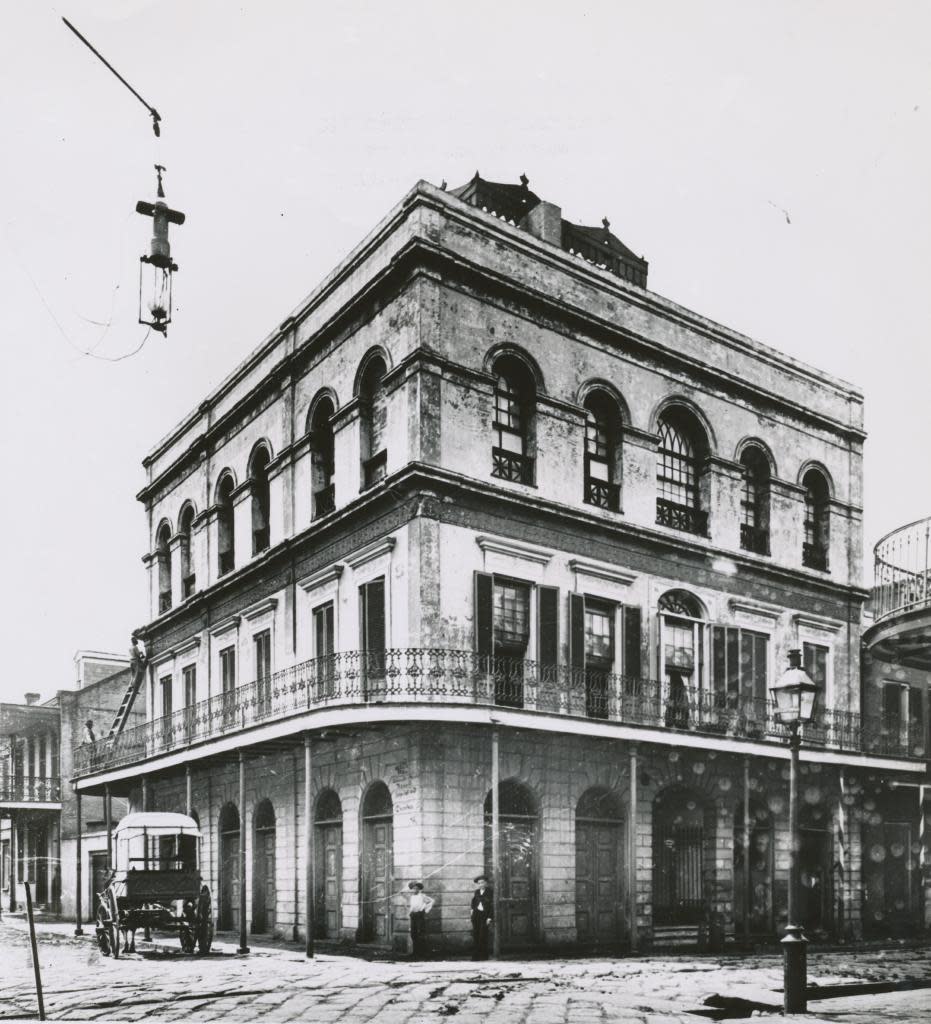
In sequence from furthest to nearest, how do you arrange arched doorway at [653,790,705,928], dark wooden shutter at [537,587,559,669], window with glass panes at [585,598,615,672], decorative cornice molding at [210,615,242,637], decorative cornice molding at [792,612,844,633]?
decorative cornice molding at [210,615,242,637] → decorative cornice molding at [792,612,844,633] → arched doorway at [653,790,705,928] → window with glass panes at [585,598,615,672] → dark wooden shutter at [537,587,559,669]

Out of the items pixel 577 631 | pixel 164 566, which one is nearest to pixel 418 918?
pixel 577 631

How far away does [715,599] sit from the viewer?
22156mm

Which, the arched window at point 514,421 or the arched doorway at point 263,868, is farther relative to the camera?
the arched doorway at point 263,868

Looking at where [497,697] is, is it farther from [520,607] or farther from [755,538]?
[755,538]

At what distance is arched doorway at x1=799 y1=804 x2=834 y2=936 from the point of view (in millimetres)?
22750

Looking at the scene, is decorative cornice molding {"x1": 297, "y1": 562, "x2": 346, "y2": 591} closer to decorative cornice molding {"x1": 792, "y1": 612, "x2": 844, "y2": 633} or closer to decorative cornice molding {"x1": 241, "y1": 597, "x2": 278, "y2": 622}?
decorative cornice molding {"x1": 241, "y1": 597, "x2": 278, "y2": 622}

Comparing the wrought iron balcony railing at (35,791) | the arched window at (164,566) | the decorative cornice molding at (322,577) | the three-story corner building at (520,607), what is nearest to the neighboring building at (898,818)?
the three-story corner building at (520,607)

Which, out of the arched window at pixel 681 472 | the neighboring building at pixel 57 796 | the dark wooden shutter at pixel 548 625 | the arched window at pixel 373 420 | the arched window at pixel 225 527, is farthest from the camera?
the neighboring building at pixel 57 796

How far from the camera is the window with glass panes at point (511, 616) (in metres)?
18.6

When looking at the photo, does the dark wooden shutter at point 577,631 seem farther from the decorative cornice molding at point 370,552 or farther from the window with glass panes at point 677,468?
the window with glass panes at point 677,468

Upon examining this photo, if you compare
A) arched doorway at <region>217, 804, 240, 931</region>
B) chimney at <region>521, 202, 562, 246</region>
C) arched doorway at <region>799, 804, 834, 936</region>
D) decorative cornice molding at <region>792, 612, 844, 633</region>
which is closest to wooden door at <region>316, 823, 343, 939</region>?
arched doorway at <region>217, 804, 240, 931</region>

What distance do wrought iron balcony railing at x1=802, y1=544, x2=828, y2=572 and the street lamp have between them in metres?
12.2

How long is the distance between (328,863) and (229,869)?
4816 millimetres

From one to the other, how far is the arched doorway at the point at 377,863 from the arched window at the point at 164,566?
1220 centimetres
